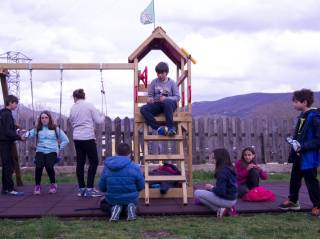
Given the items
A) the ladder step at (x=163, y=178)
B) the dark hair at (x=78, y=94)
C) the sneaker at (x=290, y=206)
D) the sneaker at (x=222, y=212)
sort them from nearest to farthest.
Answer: the sneaker at (x=222, y=212)
the sneaker at (x=290, y=206)
the ladder step at (x=163, y=178)
the dark hair at (x=78, y=94)

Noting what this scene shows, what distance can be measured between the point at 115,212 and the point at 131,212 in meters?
0.21

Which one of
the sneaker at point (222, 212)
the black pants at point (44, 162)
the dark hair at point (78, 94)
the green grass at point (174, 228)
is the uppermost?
the dark hair at point (78, 94)

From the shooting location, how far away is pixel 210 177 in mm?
12992

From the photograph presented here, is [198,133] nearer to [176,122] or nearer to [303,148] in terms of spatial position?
[176,122]

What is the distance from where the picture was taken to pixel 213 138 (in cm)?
1543

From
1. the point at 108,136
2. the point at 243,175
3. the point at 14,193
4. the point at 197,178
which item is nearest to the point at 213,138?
the point at 197,178

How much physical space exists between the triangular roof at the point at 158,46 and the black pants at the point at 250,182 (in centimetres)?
248

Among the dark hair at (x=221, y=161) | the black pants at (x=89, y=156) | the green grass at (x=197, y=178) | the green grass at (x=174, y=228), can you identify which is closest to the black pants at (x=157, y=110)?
the black pants at (x=89, y=156)

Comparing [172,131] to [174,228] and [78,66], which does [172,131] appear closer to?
[78,66]

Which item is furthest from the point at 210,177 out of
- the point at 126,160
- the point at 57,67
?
the point at 126,160

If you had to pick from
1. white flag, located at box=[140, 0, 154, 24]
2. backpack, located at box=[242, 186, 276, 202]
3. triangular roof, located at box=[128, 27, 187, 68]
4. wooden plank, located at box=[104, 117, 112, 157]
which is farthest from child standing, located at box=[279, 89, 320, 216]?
wooden plank, located at box=[104, 117, 112, 157]

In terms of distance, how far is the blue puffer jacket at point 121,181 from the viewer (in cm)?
706

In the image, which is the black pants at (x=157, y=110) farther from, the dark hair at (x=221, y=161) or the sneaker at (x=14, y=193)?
the sneaker at (x=14, y=193)

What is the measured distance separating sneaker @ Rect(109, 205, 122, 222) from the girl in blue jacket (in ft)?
9.31
